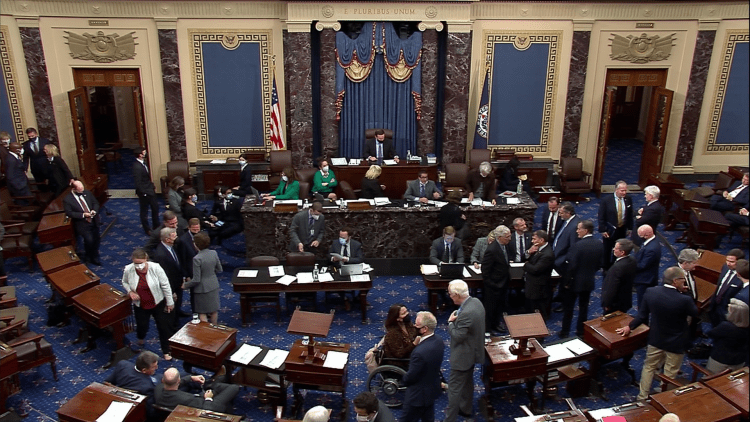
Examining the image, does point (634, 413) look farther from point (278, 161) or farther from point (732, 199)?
point (278, 161)

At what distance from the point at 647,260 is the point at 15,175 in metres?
9.63

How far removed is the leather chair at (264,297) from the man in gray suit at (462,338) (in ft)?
9.59

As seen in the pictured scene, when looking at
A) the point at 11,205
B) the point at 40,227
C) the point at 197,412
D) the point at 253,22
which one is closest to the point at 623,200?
the point at 197,412

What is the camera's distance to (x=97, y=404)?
19.0 feet

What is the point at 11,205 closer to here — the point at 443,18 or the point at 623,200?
the point at 443,18

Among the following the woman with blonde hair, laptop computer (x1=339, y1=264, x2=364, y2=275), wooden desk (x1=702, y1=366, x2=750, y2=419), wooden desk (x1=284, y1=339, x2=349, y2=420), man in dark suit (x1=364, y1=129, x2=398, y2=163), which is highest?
man in dark suit (x1=364, y1=129, x2=398, y2=163)

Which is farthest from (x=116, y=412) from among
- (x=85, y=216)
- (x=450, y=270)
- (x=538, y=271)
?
(x=85, y=216)

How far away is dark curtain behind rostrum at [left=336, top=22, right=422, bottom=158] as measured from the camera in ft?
40.6

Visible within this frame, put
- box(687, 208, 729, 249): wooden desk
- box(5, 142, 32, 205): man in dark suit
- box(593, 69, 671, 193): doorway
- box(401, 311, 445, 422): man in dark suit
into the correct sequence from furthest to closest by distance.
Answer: box(593, 69, 671, 193): doorway < box(5, 142, 32, 205): man in dark suit < box(687, 208, 729, 249): wooden desk < box(401, 311, 445, 422): man in dark suit

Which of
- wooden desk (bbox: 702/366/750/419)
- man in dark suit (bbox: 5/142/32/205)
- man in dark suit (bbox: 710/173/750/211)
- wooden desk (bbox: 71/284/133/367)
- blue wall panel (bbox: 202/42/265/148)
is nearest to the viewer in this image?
wooden desk (bbox: 702/366/750/419)

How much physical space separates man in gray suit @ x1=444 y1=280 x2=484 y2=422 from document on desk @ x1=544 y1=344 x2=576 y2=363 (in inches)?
37.5

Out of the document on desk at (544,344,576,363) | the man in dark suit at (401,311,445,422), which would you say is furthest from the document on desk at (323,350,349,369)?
the document on desk at (544,344,576,363)

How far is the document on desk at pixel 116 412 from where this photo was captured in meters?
5.62

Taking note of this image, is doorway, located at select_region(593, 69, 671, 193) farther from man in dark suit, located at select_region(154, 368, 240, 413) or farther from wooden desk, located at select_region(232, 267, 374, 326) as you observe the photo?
man in dark suit, located at select_region(154, 368, 240, 413)
